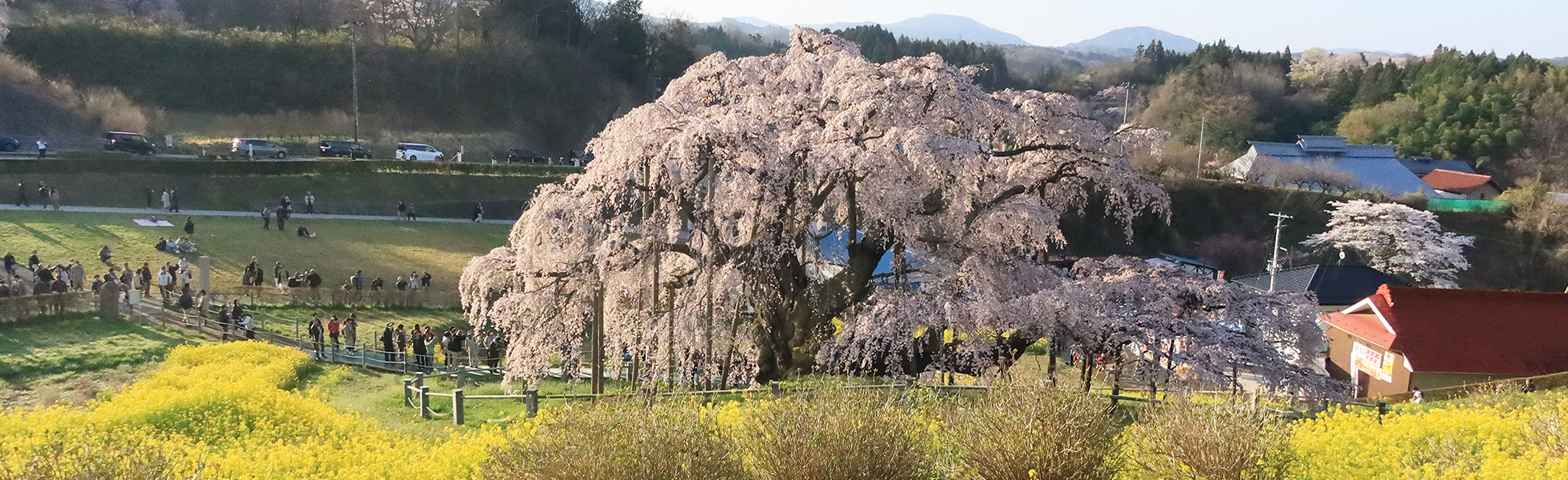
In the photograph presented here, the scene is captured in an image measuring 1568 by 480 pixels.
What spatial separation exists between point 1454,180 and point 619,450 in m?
68.2

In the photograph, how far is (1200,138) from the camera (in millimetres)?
61125

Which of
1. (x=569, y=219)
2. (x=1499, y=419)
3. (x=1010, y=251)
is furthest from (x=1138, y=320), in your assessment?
(x=569, y=219)

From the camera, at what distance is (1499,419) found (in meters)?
9.10

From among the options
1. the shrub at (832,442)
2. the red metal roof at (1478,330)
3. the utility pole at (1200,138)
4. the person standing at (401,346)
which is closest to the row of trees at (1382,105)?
the utility pole at (1200,138)

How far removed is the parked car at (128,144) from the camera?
3712 centimetres

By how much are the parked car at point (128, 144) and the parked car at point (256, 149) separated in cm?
305

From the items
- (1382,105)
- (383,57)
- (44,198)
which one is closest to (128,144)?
(44,198)

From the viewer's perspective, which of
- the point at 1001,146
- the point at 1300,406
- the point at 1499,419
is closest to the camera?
the point at 1499,419

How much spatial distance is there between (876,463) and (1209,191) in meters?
50.8

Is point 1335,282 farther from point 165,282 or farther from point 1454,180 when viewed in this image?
point 1454,180

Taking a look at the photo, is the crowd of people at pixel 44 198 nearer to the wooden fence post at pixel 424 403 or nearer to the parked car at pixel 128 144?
the parked car at pixel 128 144

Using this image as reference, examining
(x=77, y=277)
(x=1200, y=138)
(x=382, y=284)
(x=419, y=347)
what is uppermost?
(x=1200, y=138)

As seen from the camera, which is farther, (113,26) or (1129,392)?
(113,26)

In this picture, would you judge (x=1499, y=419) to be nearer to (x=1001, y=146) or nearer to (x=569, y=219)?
(x=1001, y=146)
